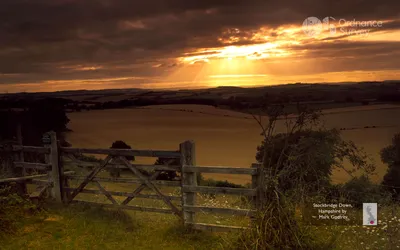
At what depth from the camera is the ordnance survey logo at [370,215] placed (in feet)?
31.2

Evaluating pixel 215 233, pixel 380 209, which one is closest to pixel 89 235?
pixel 215 233

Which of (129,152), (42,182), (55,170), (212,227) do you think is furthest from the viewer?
(42,182)

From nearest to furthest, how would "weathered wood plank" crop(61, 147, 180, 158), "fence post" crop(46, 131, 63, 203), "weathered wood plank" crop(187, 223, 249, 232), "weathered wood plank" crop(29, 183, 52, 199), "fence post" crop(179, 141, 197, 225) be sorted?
"weathered wood plank" crop(187, 223, 249, 232)
"fence post" crop(179, 141, 197, 225)
"weathered wood plank" crop(61, 147, 180, 158)
"weathered wood plank" crop(29, 183, 52, 199)
"fence post" crop(46, 131, 63, 203)

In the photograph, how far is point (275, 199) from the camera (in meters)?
5.85

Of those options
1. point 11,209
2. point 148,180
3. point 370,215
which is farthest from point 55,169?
point 370,215

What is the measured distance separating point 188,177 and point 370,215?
16.8 ft

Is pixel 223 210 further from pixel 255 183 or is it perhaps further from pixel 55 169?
pixel 55 169

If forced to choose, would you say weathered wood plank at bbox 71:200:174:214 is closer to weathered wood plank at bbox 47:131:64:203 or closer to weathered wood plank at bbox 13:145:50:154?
weathered wood plank at bbox 47:131:64:203

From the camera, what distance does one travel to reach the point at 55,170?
440 inches

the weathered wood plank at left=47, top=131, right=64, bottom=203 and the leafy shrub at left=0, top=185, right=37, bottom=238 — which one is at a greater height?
the weathered wood plank at left=47, top=131, right=64, bottom=203

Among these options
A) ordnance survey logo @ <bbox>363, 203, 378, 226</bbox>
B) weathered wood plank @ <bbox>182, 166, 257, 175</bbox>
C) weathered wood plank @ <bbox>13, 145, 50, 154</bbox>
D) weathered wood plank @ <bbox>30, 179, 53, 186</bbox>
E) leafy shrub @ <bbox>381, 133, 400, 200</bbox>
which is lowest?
leafy shrub @ <bbox>381, 133, 400, 200</bbox>

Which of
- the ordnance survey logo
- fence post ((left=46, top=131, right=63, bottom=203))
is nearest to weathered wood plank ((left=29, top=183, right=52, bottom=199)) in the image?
fence post ((left=46, top=131, right=63, bottom=203))

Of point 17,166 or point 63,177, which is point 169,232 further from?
point 17,166

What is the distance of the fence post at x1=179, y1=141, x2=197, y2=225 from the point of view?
888 cm
